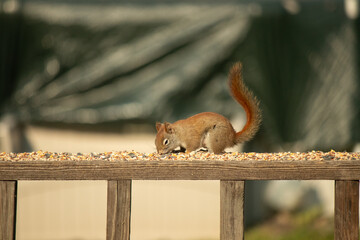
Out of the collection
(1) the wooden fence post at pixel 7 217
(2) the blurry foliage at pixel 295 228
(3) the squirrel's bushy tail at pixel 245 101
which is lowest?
(2) the blurry foliage at pixel 295 228

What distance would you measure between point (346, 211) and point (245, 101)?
3.60 feet

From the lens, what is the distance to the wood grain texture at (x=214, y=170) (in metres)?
2.12

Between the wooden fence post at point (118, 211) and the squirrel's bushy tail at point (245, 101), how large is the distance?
95 cm

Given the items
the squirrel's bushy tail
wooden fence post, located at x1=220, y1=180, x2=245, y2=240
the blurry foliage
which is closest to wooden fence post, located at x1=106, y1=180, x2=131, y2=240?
wooden fence post, located at x1=220, y1=180, x2=245, y2=240

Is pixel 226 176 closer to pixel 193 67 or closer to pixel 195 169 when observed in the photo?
pixel 195 169

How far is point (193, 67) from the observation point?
489 centimetres

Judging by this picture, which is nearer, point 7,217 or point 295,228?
point 7,217

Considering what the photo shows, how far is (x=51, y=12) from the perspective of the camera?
16.4 feet

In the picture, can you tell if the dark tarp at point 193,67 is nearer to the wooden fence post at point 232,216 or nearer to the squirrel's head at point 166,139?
the squirrel's head at point 166,139

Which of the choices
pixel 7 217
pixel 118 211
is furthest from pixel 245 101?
pixel 7 217

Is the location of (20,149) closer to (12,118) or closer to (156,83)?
(12,118)

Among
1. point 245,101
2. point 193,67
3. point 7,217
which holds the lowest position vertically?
point 7,217

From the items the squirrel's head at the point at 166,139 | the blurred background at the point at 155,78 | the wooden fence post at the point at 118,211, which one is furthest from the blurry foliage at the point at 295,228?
the wooden fence post at the point at 118,211

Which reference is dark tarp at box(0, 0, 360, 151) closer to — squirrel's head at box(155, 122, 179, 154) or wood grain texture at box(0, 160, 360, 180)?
squirrel's head at box(155, 122, 179, 154)
